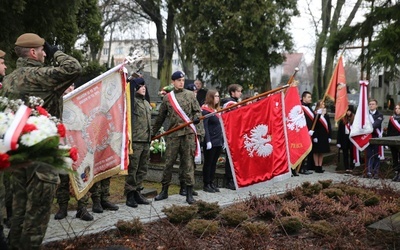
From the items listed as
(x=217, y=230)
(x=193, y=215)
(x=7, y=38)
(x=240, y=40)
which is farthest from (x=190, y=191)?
(x=240, y=40)

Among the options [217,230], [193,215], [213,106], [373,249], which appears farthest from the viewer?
[213,106]

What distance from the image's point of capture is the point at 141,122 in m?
8.15

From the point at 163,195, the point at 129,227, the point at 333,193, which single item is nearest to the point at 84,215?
the point at 129,227

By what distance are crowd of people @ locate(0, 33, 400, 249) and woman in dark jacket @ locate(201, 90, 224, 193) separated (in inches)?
A: 0.7

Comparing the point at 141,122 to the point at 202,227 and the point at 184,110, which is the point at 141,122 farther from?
the point at 202,227

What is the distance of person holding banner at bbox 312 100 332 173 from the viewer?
513 inches

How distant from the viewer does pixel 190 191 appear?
336 inches

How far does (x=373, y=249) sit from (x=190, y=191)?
330cm

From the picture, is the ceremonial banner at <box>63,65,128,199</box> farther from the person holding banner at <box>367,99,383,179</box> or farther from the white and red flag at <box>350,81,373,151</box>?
the person holding banner at <box>367,99,383,179</box>

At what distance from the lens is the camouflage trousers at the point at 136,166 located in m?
8.01

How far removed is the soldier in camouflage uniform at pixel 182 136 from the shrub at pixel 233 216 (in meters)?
1.51

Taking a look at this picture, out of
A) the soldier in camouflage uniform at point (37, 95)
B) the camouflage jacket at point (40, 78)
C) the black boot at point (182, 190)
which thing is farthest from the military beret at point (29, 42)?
the black boot at point (182, 190)

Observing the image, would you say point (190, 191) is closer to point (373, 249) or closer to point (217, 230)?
point (217, 230)

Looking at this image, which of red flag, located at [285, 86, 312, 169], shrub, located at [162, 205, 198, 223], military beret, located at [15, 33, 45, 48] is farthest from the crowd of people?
red flag, located at [285, 86, 312, 169]
